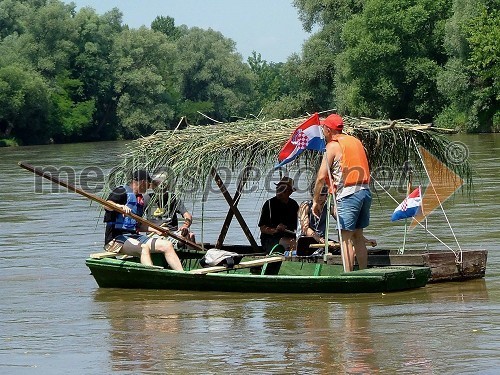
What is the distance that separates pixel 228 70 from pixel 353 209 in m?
73.5

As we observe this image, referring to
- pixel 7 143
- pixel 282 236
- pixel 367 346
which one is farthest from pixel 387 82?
pixel 367 346

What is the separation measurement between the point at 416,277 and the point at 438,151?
147cm

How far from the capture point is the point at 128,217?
12000mm

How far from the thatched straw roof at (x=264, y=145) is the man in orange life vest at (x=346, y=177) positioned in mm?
596

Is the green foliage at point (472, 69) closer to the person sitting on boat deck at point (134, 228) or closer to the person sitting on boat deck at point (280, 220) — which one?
the person sitting on boat deck at point (280, 220)

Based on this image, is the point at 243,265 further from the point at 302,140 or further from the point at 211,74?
the point at 211,74

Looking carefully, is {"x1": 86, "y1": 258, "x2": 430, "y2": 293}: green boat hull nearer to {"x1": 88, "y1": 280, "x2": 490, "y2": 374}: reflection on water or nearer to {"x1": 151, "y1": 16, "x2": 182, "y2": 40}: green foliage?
{"x1": 88, "y1": 280, "x2": 490, "y2": 374}: reflection on water

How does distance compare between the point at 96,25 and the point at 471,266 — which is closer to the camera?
the point at 471,266

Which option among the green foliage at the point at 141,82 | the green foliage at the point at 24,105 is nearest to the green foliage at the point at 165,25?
the green foliage at the point at 141,82

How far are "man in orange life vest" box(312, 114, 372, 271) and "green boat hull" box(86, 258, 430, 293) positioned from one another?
0.34m

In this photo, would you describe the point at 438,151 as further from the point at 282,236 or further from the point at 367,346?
the point at 367,346

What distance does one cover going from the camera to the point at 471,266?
37.5 ft

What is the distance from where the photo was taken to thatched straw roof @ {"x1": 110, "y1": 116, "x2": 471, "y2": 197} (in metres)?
11.4

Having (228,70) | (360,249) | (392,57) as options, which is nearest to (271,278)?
(360,249)
